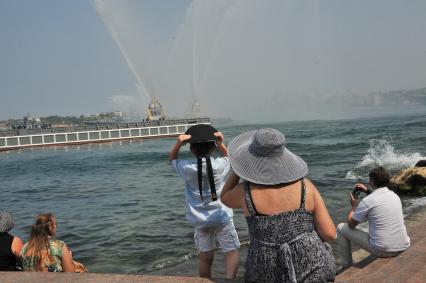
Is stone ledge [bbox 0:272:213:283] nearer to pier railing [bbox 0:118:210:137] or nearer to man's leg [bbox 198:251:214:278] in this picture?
man's leg [bbox 198:251:214:278]

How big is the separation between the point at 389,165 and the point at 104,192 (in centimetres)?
1436

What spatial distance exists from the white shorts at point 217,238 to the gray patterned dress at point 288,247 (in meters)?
1.46

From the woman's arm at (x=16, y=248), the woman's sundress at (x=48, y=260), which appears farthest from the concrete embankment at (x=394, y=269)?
the woman's arm at (x=16, y=248)

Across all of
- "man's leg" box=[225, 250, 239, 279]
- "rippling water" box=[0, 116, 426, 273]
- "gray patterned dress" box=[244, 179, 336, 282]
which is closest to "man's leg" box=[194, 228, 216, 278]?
"man's leg" box=[225, 250, 239, 279]

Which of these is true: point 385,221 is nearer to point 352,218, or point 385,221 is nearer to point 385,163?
point 352,218

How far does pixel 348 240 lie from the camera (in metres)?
5.25

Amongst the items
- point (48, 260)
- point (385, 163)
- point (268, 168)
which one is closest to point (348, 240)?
point (268, 168)

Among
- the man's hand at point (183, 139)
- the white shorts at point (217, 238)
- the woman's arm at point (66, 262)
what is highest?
the man's hand at point (183, 139)

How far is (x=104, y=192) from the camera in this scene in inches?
784

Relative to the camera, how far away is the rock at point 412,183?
502 inches

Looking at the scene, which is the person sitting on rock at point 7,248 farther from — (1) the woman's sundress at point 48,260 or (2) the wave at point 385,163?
(2) the wave at point 385,163

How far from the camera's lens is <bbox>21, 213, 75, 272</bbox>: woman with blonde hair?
492cm

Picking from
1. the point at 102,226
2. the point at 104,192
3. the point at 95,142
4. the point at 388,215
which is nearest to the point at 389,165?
the point at 104,192

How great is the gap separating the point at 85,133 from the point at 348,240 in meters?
63.0
